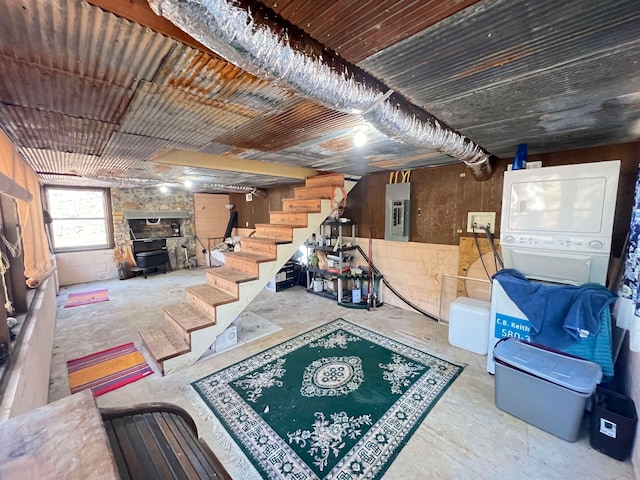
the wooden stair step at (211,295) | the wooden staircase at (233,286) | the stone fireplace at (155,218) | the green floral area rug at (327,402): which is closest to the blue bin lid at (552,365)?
the green floral area rug at (327,402)

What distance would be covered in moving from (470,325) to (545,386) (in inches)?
41.0

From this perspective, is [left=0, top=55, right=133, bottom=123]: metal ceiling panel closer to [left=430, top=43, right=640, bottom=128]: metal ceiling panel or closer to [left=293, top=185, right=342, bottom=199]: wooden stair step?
[left=430, top=43, right=640, bottom=128]: metal ceiling panel

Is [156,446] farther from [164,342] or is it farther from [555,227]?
[555,227]

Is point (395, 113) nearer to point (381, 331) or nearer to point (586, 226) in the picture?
point (586, 226)

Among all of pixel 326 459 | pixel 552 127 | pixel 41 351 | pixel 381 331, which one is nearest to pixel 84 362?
pixel 41 351

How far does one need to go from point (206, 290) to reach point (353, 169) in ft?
8.24

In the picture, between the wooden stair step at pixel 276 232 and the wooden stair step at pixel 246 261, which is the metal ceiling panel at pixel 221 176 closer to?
the wooden stair step at pixel 276 232

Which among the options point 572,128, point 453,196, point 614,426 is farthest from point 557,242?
point 453,196

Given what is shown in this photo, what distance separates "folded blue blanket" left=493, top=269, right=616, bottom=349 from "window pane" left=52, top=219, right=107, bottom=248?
24.8ft

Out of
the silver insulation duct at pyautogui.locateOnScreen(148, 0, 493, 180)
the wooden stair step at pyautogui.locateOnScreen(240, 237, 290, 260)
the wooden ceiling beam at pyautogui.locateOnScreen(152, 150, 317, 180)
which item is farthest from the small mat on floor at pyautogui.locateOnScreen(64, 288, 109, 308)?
the silver insulation duct at pyautogui.locateOnScreen(148, 0, 493, 180)

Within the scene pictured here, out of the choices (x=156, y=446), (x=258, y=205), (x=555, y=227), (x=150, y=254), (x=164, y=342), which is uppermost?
(x=258, y=205)

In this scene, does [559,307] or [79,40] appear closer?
[79,40]

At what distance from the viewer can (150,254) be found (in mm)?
6152

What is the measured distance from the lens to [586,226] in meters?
1.92
